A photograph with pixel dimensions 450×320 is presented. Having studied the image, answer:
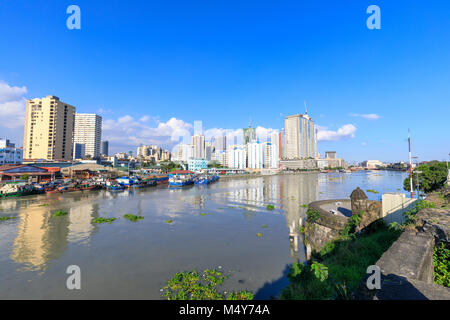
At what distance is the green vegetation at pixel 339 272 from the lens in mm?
6991

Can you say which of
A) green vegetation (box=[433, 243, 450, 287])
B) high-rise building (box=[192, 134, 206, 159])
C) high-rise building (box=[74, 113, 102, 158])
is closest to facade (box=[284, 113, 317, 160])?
high-rise building (box=[192, 134, 206, 159])

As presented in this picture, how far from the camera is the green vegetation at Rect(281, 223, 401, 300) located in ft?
22.9

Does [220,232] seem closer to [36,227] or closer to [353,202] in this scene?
[353,202]

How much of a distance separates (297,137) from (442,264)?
200 metres

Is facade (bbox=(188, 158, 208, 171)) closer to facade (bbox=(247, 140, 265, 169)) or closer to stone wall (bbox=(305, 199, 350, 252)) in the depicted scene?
facade (bbox=(247, 140, 265, 169))

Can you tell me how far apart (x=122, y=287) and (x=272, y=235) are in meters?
11.3

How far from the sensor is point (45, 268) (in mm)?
11242

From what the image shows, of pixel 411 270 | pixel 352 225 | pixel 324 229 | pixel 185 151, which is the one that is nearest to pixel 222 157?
pixel 185 151

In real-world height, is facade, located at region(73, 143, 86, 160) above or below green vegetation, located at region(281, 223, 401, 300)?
above

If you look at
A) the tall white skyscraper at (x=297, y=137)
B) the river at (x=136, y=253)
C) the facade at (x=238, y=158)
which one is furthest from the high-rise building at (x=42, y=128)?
the tall white skyscraper at (x=297, y=137)

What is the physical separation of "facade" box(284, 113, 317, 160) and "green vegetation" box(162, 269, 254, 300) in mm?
193621

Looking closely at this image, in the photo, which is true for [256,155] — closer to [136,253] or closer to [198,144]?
[198,144]

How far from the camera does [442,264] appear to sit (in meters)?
6.09
